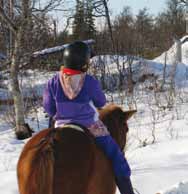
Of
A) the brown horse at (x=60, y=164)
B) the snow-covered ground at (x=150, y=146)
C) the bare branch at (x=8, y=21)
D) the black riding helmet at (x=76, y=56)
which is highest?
the bare branch at (x=8, y=21)

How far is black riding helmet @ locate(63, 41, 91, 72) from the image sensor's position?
3.52 metres

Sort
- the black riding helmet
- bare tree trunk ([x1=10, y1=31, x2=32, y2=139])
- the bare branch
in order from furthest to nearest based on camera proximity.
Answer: bare tree trunk ([x1=10, y1=31, x2=32, y2=139]) < the bare branch < the black riding helmet

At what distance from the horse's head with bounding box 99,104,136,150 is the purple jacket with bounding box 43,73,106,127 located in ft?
1.41

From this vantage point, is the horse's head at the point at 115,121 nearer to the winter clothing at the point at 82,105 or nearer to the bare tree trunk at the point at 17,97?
the winter clothing at the point at 82,105

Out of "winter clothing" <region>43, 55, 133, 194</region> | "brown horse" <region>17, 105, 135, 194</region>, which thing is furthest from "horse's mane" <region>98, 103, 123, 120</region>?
"brown horse" <region>17, 105, 135, 194</region>

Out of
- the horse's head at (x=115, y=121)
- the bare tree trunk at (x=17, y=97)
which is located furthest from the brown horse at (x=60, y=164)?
the bare tree trunk at (x=17, y=97)

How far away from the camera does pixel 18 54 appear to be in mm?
10289

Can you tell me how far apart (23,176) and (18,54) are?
737 centimetres

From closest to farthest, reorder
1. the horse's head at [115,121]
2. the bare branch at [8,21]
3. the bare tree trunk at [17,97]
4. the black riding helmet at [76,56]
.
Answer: the black riding helmet at [76,56] < the horse's head at [115,121] < the bare branch at [8,21] < the bare tree trunk at [17,97]

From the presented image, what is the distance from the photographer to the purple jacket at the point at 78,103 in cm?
355

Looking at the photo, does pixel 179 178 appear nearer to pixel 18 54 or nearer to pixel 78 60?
pixel 78 60

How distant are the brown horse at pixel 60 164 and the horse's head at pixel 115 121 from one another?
2.06ft

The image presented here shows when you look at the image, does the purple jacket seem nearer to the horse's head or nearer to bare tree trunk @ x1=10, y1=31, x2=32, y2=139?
the horse's head

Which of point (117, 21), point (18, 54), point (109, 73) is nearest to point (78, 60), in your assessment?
point (18, 54)
